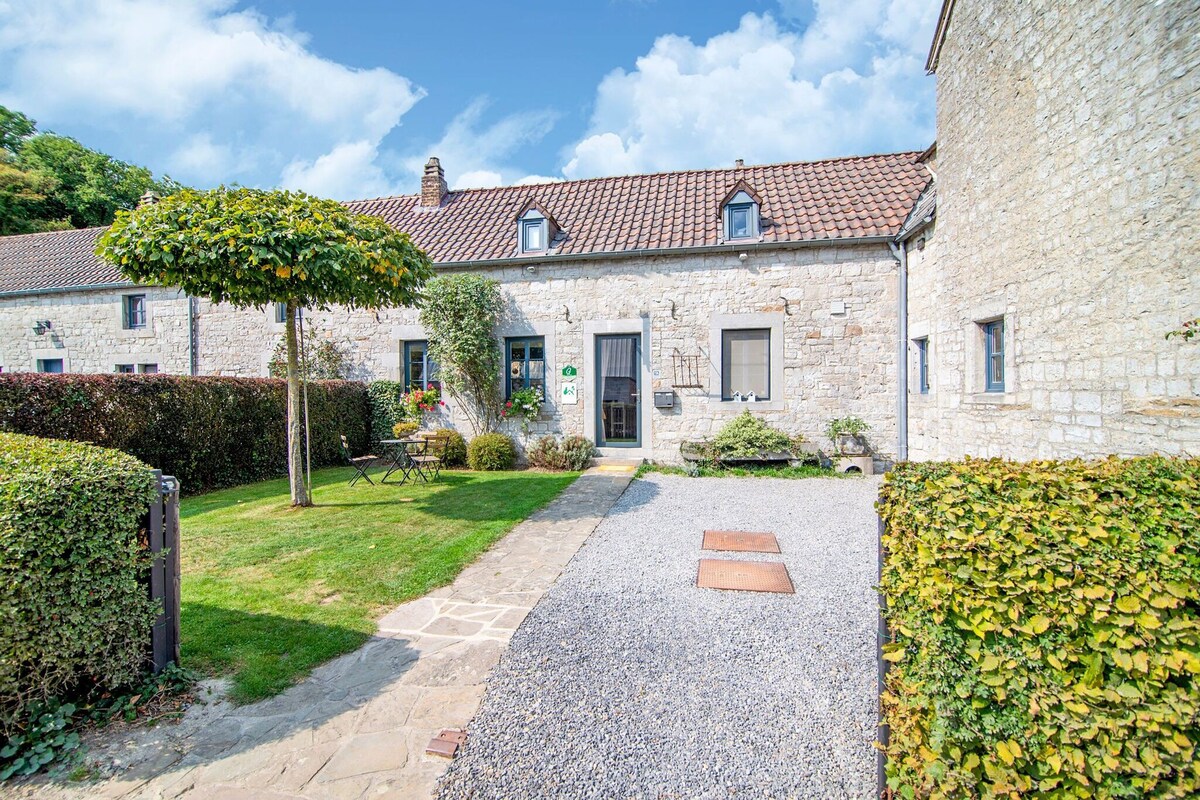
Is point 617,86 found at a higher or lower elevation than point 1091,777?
higher

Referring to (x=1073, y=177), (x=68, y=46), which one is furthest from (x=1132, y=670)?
(x=68, y=46)

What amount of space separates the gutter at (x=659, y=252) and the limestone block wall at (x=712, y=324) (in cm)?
13

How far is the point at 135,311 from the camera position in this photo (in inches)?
539

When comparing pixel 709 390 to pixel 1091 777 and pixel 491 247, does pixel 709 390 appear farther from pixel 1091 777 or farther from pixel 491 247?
pixel 1091 777

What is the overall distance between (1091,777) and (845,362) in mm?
9073

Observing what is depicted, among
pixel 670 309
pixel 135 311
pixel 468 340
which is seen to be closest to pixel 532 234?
pixel 468 340

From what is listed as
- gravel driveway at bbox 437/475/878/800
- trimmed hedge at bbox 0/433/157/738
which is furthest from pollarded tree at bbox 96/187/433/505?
gravel driveway at bbox 437/475/878/800

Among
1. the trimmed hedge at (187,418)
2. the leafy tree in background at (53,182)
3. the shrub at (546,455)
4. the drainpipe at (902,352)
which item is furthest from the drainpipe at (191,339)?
the leafy tree in background at (53,182)

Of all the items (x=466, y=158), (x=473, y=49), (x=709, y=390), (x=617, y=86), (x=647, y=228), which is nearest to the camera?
(x=473, y=49)

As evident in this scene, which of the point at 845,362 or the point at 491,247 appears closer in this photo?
the point at 845,362

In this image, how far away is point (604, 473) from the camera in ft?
32.0

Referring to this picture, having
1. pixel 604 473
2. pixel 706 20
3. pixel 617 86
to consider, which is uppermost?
pixel 706 20

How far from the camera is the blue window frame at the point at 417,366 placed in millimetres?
11766

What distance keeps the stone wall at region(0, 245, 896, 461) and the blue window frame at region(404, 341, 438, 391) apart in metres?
0.24
